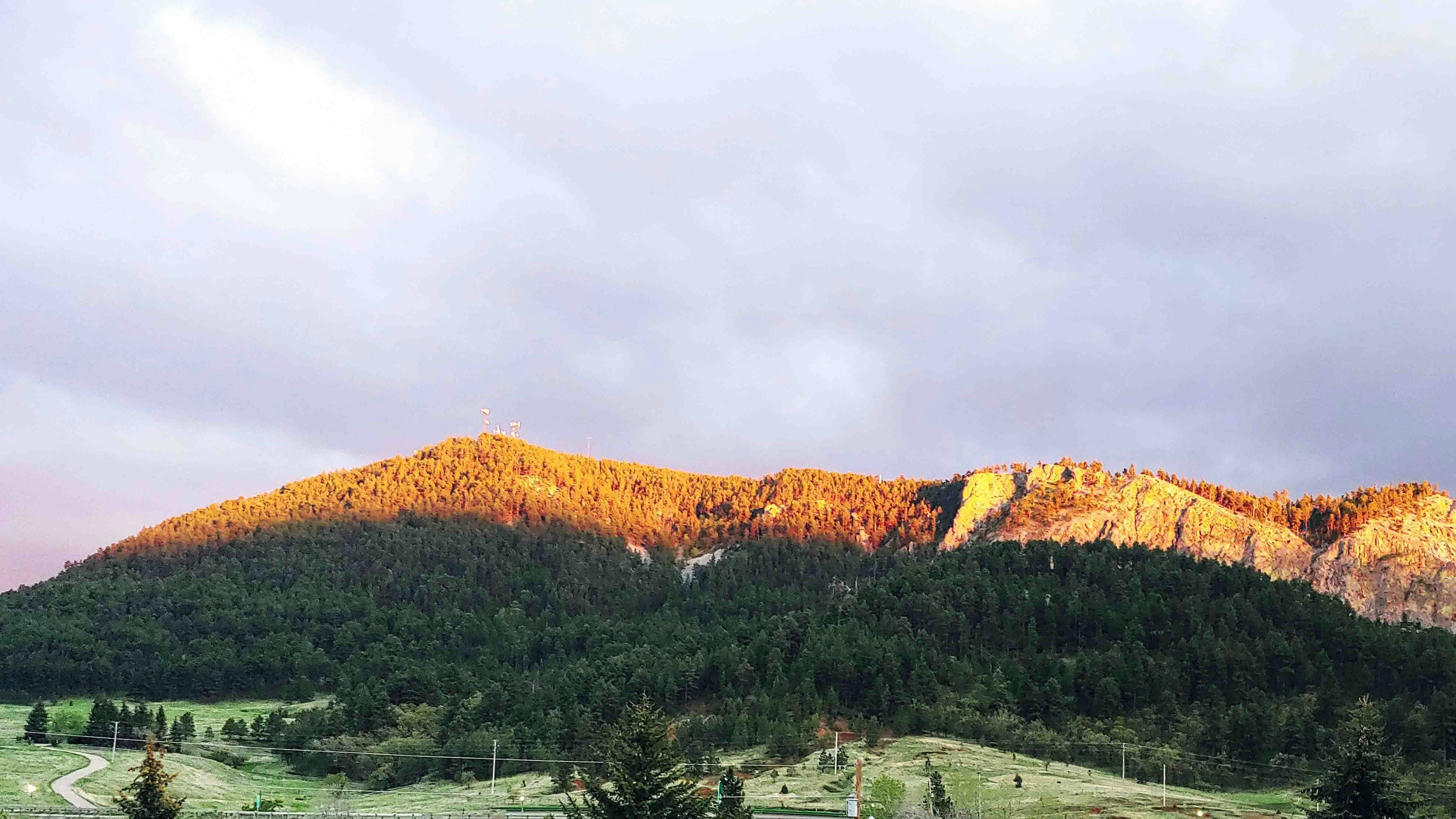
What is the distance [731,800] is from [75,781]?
312 ft

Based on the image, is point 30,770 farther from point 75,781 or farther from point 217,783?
point 217,783

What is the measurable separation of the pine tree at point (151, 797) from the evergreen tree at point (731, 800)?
2508cm

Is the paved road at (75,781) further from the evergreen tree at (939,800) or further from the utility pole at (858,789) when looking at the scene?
the evergreen tree at (939,800)

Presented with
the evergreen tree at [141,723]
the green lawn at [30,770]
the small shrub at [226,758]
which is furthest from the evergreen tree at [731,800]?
the evergreen tree at [141,723]

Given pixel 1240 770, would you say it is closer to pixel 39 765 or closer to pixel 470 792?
pixel 470 792

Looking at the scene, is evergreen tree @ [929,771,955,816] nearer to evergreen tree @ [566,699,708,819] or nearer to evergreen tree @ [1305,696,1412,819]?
evergreen tree @ [1305,696,1412,819]

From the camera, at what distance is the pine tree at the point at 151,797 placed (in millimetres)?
55625

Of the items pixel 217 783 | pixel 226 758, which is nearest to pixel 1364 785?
pixel 217 783

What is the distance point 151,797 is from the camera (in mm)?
55750

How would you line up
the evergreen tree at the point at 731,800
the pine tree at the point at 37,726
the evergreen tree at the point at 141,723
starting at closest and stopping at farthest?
the evergreen tree at the point at 731,800, the pine tree at the point at 37,726, the evergreen tree at the point at 141,723

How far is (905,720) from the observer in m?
145

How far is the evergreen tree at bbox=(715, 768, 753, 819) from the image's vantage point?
5714cm

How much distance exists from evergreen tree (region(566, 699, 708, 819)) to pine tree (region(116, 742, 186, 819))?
19.5 meters

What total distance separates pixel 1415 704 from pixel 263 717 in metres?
158
